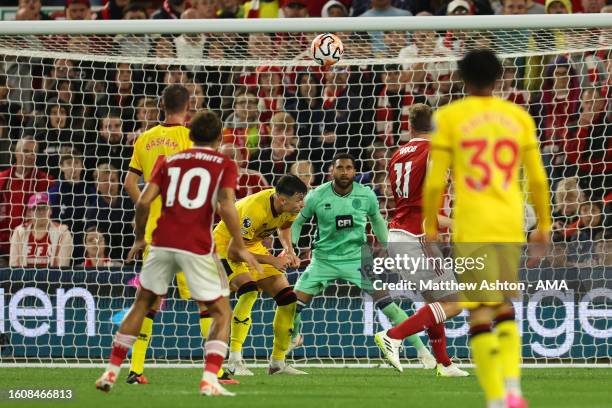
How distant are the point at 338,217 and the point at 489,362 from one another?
5132 millimetres

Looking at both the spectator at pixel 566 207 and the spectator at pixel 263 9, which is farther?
the spectator at pixel 263 9

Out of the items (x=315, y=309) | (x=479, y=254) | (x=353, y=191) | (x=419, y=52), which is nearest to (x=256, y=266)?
(x=479, y=254)

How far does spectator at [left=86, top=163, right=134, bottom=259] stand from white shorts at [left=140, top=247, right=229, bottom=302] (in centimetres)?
480

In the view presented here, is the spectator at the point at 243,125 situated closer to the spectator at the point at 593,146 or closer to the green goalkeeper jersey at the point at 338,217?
the green goalkeeper jersey at the point at 338,217

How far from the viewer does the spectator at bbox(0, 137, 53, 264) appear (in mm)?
13354

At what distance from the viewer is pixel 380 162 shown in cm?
1380

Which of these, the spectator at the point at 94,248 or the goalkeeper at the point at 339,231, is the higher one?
the goalkeeper at the point at 339,231

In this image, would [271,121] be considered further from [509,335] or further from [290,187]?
[509,335]

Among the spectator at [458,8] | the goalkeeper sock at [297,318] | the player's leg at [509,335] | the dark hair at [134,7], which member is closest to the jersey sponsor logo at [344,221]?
the goalkeeper sock at [297,318]

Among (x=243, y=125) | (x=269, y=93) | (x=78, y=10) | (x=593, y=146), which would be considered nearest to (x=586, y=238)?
(x=593, y=146)

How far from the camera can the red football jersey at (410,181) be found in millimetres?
10711

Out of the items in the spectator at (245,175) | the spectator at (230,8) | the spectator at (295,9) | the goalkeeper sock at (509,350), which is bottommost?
the spectator at (245,175)

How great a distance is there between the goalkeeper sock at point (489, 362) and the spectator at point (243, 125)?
7.21m

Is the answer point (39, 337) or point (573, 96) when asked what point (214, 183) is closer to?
point (39, 337)
